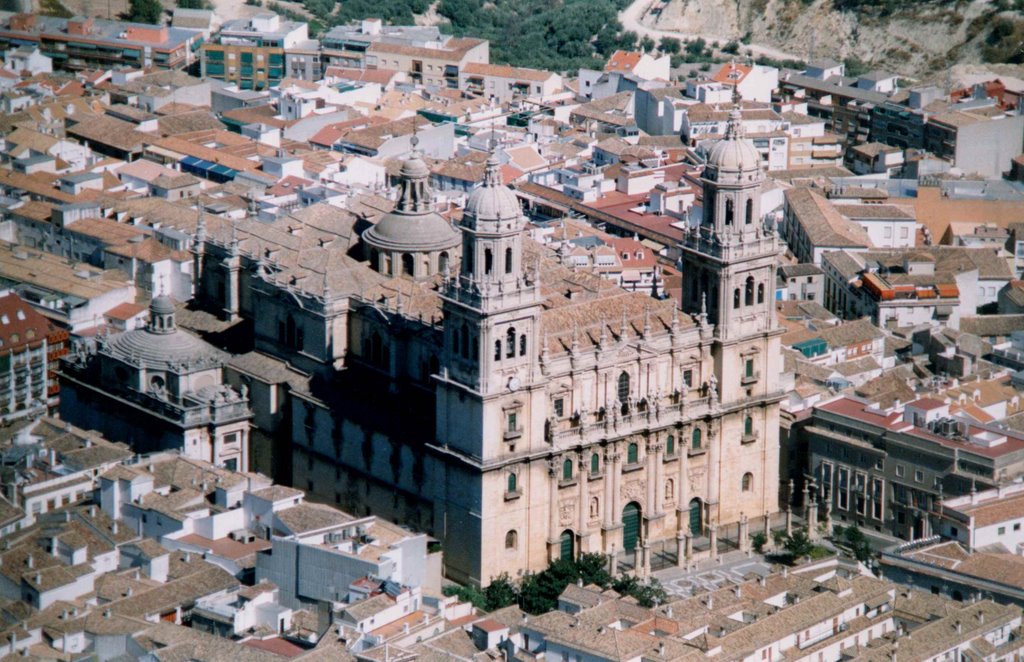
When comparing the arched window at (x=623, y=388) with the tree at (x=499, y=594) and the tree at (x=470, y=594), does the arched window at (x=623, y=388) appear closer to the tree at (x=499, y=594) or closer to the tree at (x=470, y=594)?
the tree at (x=499, y=594)

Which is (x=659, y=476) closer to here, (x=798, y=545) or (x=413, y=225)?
(x=798, y=545)

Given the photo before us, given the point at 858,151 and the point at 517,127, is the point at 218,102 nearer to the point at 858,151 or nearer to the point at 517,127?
the point at 517,127

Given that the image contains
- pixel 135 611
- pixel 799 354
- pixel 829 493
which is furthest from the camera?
pixel 799 354

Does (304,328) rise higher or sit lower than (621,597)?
higher

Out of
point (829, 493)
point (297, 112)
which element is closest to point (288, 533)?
point (829, 493)

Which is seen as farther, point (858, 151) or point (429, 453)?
point (858, 151)

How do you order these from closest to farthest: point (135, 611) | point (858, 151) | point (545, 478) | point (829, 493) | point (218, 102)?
point (135, 611) → point (545, 478) → point (829, 493) → point (858, 151) → point (218, 102)

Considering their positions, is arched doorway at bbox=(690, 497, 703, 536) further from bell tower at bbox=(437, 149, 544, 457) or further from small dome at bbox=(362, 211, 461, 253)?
small dome at bbox=(362, 211, 461, 253)
